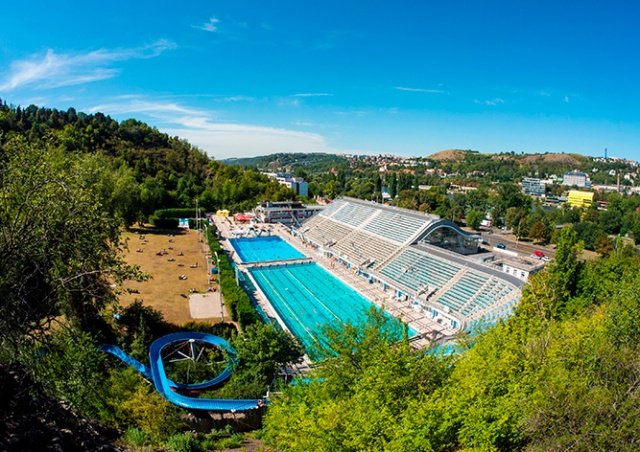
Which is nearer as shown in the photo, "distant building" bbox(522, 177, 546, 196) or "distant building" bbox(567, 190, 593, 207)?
"distant building" bbox(567, 190, 593, 207)

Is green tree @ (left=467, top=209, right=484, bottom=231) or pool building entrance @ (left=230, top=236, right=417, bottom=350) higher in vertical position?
green tree @ (left=467, top=209, right=484, bottom=231)

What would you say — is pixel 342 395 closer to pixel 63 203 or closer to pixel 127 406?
pixel 127 406

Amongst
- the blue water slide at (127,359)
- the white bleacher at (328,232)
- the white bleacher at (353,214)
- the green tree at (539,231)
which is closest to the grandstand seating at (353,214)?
the white bleacher at (353,214)

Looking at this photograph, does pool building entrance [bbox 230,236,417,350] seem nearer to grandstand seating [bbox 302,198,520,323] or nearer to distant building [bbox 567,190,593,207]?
grandstand seating [bbox 302,198,520,323]

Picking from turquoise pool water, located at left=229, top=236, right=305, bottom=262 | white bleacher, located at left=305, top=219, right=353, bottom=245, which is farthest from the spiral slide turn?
white bleacher, located at left=305, top=219, right=353, bottom=245

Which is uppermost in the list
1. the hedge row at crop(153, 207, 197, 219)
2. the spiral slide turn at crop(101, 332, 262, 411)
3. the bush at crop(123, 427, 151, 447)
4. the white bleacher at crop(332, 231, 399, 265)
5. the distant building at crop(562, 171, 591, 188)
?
the distant building at crop(562, 171, 591, 188)

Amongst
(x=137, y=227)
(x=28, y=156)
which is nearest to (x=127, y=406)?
(x=28, y=156)

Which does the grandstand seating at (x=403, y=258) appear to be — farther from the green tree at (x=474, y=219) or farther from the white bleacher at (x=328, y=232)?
the green tree at (x=474, y=219)
